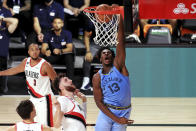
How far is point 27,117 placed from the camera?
4324 millimetres

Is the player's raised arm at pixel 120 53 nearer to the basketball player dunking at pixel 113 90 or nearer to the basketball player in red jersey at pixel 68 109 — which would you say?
the basketball player dunking at pixel 113 90

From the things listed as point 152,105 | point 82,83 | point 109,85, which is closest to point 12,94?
point 82,83

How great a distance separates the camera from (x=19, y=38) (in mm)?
12492

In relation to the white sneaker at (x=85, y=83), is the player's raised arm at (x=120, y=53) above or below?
above

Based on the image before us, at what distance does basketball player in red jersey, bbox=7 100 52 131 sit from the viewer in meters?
4.30

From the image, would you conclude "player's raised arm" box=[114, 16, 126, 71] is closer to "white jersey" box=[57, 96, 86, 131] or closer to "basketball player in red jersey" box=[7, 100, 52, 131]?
"white jersey" box=[57, 96, 86, 131]

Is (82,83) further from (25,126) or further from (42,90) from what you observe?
A: (25,126)

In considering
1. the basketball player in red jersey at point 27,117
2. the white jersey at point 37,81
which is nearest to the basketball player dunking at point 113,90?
the basketball player in red jersey at point 27,117

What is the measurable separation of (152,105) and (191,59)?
1.63m

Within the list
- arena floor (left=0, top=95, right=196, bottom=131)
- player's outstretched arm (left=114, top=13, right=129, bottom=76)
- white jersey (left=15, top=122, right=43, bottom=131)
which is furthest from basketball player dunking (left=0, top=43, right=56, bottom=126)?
white jersey (left=15, top=122, right=43, bottom=131)

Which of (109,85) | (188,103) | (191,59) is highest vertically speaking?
(109,85)

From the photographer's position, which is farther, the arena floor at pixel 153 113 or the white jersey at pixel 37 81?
the arena floor at pixel 153 113

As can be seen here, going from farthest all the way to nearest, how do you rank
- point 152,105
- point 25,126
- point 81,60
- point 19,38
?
point 19,38, point 81,60, point 152,105, point 25,126

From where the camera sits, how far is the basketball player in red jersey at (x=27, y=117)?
4.30 m
